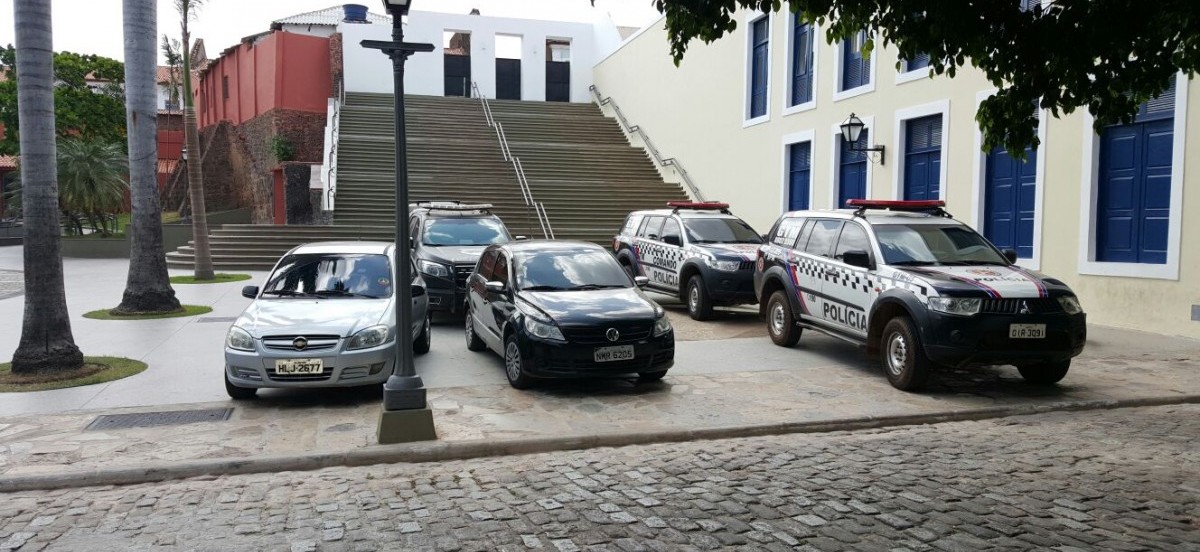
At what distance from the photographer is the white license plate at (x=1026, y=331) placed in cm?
813

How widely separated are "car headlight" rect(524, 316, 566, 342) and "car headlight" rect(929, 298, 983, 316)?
3.62m

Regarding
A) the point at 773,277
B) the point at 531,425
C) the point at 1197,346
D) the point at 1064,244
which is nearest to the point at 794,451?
the point at 531,425

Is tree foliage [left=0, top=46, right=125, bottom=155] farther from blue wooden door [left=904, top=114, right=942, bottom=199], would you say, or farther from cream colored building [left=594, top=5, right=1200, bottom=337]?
blue wooden door [left=904, top=114, right=942, bottom=199]

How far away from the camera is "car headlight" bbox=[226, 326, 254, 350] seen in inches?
313

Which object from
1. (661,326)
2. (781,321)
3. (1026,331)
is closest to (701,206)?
(781,321)

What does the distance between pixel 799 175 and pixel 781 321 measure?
34.0 ft

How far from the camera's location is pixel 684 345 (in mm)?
11797

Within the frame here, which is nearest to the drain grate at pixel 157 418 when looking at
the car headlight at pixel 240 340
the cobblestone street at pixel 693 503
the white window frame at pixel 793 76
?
the car headlight at pixel 240 340

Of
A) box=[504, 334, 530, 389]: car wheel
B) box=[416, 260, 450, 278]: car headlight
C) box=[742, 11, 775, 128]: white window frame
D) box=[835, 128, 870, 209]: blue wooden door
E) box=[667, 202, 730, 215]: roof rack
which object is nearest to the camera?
box=[504, 334, 530, 389]: car wheel

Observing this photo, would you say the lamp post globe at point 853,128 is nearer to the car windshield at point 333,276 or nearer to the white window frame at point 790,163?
the white window frame at point 790,163

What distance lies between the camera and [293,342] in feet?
26.0

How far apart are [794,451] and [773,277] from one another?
4.99 m

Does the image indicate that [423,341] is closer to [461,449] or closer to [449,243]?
[449,243]

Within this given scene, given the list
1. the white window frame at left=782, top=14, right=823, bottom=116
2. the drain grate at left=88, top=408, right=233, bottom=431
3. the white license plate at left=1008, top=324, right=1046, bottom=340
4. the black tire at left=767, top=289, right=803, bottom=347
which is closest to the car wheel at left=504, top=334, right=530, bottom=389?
the drain grate at left=88, top=408, right=233, bottom=431
